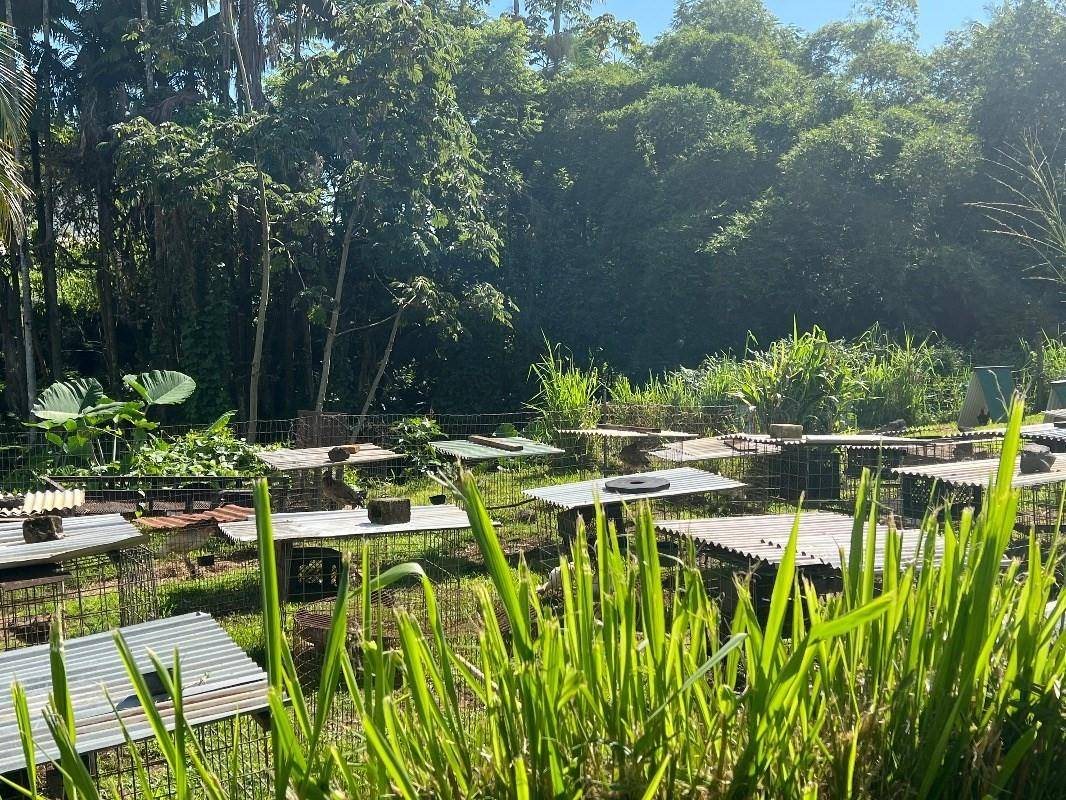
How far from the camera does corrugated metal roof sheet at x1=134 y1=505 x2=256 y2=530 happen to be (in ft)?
21.1

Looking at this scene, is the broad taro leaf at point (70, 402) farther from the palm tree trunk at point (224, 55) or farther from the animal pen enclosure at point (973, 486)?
the animal pen enclosure at point (973, 486)

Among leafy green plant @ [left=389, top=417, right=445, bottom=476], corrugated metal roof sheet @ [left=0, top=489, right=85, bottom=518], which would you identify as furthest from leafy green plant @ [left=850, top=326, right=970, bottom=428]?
corrugated metal roof sheet @ [left=0, top=489, right=85, bottom=518]

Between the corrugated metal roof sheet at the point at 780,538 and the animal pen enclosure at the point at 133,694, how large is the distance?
198 cm

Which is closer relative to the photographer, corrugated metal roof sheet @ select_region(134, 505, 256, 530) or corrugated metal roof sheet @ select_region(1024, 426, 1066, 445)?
corrugated metal roof sheet @ select_region(134, 505, 256, 530)

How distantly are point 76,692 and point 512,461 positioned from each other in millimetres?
8102

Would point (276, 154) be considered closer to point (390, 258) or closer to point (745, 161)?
point (390, 258)

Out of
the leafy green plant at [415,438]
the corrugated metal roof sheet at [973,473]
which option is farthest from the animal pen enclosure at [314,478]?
the corrugated metal roof sheet at [973,473]

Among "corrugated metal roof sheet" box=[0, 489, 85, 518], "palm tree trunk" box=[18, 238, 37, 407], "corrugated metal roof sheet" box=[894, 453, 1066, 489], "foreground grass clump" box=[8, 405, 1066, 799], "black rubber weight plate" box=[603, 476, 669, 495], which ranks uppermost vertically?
"palm tree trunk" box=[18, 238, 37, 407]

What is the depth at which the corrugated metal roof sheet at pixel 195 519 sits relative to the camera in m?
6.44

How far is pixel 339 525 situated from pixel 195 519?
156 centimetres

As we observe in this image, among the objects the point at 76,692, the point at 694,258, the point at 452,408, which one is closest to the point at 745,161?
the point at 694,258

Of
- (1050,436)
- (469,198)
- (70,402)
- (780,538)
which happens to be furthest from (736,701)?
(469,198)

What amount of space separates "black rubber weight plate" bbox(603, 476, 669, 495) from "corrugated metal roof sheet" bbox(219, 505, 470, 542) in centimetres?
97

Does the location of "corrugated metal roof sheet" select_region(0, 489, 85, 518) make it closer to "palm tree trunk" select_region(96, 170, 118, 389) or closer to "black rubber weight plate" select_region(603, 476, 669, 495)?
"black rubber weight plate" select_region(603, 476, 669, 495)
